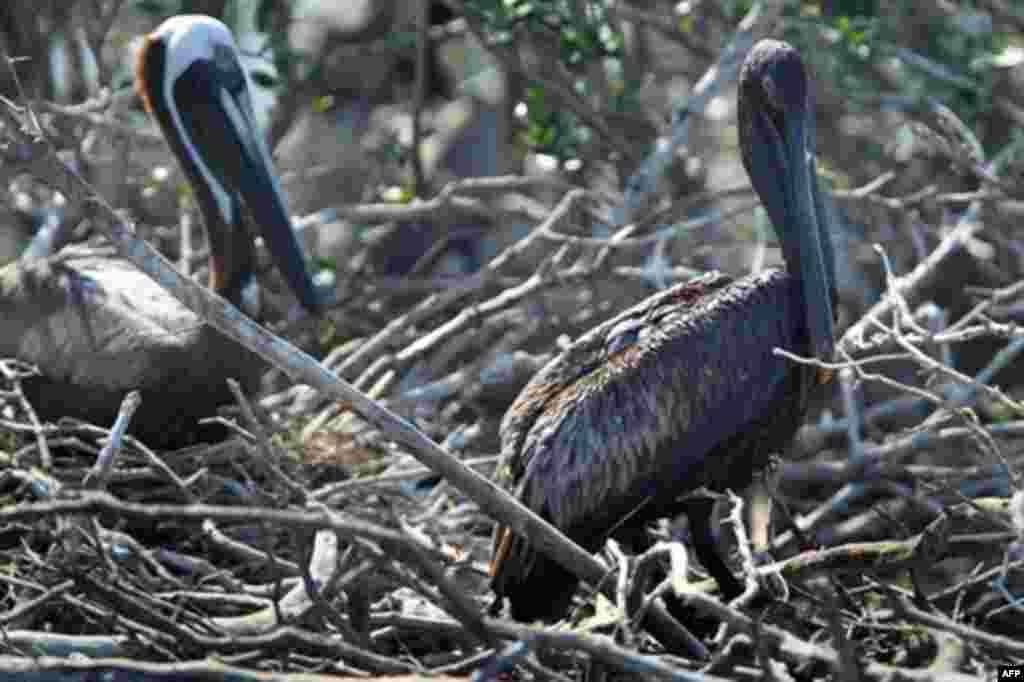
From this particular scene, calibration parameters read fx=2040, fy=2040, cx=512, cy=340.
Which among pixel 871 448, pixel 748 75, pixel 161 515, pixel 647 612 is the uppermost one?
pixel 748 75

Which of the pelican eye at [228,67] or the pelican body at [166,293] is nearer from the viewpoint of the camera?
the pelican body at [166,293]

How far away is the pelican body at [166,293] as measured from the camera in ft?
24.4

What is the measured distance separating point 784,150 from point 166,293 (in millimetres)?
2574

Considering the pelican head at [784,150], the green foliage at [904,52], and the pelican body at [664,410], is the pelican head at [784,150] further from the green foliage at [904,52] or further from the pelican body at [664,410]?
the green foliage at [904,52]

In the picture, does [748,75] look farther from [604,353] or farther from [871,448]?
[871,448]

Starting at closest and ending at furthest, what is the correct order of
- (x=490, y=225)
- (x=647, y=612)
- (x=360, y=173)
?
(x=647, y=612), (x=490, y=225), (x=360, y=173)

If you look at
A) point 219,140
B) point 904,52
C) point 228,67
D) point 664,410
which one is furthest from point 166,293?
point 904,52

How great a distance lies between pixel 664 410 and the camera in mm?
6035

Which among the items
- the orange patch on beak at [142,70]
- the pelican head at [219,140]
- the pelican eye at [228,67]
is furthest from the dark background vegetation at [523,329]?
the pelican eye at [228,67]

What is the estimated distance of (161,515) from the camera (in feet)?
13.4

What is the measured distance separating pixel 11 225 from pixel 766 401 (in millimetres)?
5072

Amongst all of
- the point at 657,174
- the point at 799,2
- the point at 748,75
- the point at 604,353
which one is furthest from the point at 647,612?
the point at 799,2

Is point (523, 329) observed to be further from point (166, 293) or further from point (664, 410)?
point (664, 410)

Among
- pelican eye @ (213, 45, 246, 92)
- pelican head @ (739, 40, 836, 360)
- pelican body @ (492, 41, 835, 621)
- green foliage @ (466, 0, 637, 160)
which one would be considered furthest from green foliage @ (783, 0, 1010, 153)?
pelican body @ (492, 41, 835, 621)
